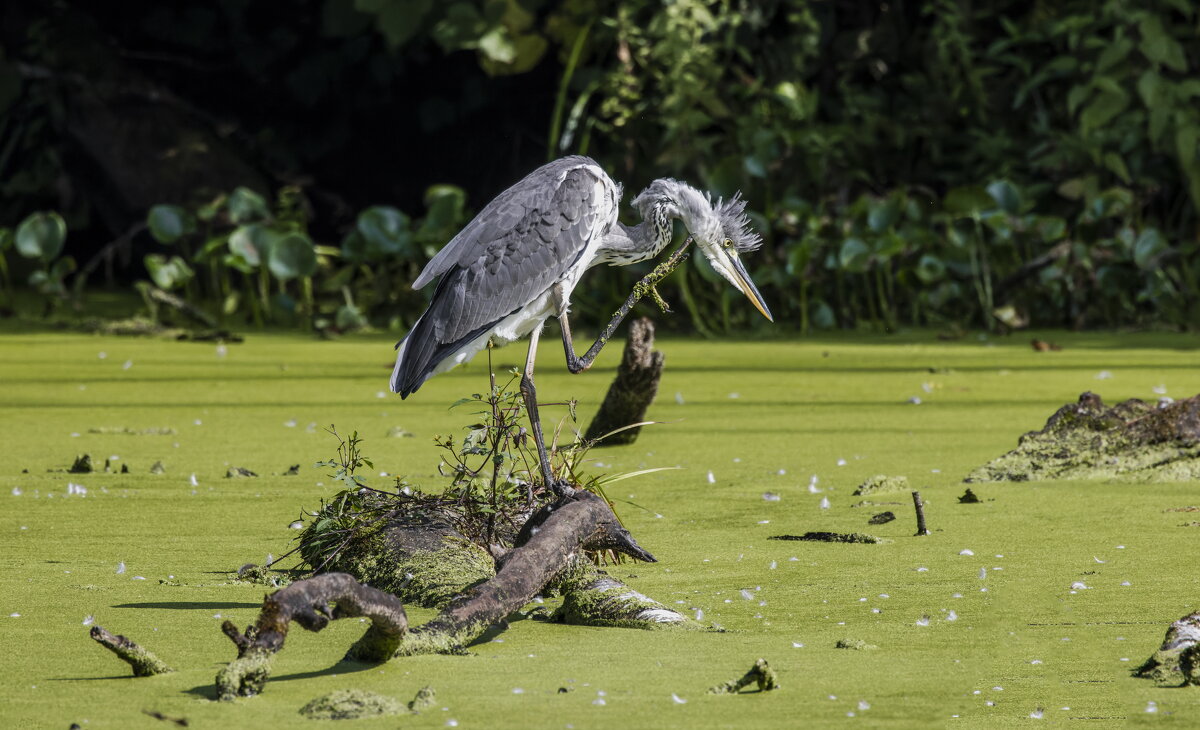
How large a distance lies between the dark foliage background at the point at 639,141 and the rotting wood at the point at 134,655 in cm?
653

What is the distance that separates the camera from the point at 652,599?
2789 millimetres

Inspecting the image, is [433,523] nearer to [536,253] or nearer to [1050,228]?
[536,253]

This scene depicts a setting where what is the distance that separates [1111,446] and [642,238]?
1347mm

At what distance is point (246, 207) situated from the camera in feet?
31.7

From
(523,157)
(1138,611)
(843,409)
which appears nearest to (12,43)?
(523,157)

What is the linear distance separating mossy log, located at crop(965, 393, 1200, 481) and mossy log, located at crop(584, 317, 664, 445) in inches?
37.1

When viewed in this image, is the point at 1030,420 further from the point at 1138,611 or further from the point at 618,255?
the point at 1138,611

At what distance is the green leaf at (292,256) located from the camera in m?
9.14

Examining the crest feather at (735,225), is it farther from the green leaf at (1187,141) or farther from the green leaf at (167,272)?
the green leaf at (167,272)

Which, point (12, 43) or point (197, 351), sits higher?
point (12, 43)

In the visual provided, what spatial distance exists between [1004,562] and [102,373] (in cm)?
482

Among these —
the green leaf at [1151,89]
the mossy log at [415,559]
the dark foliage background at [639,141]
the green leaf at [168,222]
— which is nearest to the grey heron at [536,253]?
the mossy log at [415,559]

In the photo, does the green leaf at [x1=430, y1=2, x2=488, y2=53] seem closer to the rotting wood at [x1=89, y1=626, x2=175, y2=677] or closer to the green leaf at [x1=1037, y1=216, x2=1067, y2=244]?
the green leaf at [x1=1037, y1=216, x2=1067, y2=244]

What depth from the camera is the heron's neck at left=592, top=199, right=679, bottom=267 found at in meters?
4.05
